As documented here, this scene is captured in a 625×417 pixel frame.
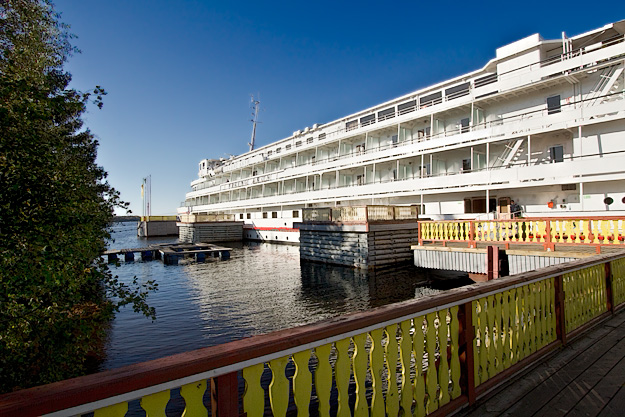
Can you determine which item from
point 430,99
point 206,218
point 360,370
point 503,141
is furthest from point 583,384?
point 206,218

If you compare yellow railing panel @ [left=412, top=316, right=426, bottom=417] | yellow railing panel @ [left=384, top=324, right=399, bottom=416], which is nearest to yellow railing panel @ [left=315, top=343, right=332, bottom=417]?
yellow railing panel @ [left=384, top=324, right=399, bottom=416]

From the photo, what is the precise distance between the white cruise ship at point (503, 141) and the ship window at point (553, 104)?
6cm

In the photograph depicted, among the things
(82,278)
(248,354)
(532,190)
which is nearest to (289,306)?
(82,278)

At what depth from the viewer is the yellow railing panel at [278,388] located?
2191 millimetres

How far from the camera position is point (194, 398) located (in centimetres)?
193

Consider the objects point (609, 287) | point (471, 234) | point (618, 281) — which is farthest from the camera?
point (471, 234)

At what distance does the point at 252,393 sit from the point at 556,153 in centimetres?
2380

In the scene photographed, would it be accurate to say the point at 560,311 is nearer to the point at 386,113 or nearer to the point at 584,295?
the point at 584,295

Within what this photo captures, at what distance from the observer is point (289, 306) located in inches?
501

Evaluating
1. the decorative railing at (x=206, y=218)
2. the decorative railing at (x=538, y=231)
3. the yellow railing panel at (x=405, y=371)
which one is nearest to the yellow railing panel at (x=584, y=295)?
the yellow railing panel at (x=405, y=371)

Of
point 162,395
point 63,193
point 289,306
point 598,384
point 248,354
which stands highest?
point 63,193

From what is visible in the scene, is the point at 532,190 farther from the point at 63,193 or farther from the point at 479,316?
the point at 63,193

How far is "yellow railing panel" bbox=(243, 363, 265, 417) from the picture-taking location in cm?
207

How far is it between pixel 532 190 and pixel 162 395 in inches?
927
